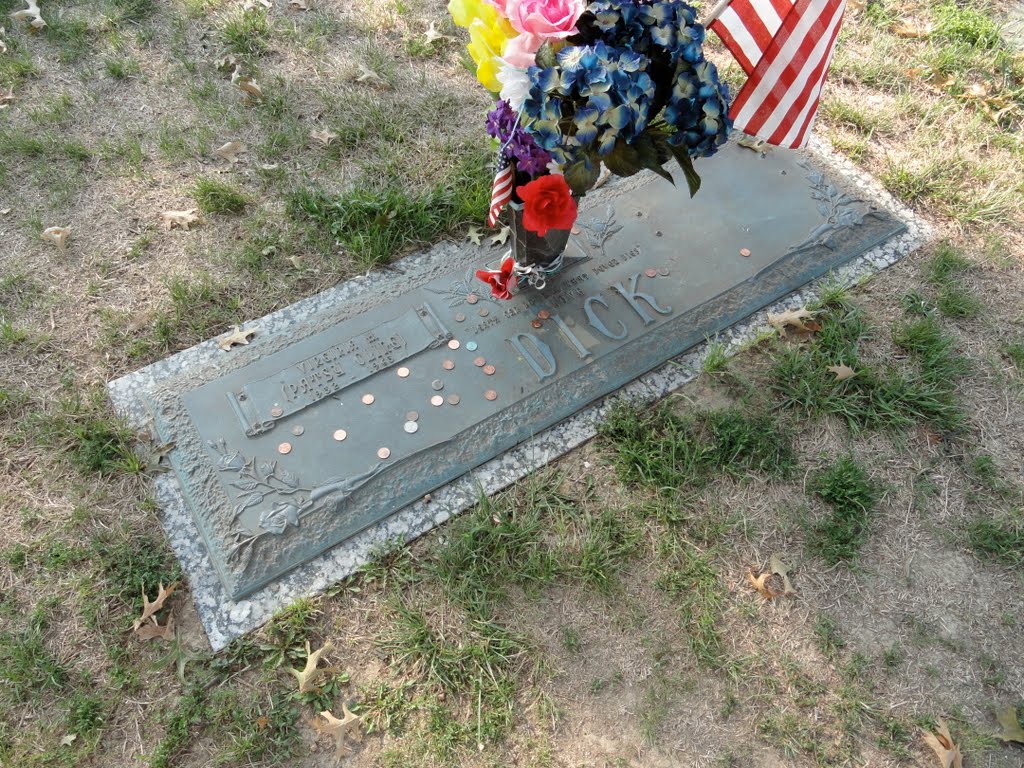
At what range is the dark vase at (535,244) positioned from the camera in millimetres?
2274

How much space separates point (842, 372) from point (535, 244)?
1.19 m

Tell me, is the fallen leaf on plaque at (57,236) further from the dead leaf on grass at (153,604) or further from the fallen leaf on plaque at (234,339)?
the dead leaf on grass at (153,604)

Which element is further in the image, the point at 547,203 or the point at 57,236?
the point at 57,236

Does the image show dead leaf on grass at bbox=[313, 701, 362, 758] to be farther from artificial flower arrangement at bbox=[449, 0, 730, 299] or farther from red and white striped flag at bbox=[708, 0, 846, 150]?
red and white striped flag at bbox=[708, 0, 846, 150]

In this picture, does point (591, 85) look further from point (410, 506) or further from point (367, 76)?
point (367, 76)

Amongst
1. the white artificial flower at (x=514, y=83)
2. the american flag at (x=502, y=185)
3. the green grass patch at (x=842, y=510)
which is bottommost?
the green grass patch at (x=842, y=510)

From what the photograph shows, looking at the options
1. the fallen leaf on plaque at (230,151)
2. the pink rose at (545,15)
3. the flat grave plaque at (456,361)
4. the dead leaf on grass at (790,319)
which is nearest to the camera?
the pink rose at (545,15)

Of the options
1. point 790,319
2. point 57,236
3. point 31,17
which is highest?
point 31,17

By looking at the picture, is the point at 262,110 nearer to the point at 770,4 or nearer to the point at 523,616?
the point at 770,4

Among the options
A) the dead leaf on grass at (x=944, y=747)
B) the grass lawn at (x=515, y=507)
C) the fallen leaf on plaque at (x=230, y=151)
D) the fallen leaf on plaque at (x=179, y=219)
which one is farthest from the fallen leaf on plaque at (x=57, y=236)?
the dead leaf on grass at (x=944, y=747)

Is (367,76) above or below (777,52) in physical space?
below

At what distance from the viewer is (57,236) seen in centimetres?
266

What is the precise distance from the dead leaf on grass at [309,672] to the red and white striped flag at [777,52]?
2.00 metres

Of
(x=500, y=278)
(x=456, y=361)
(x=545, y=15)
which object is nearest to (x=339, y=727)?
(x=456, y=361)
